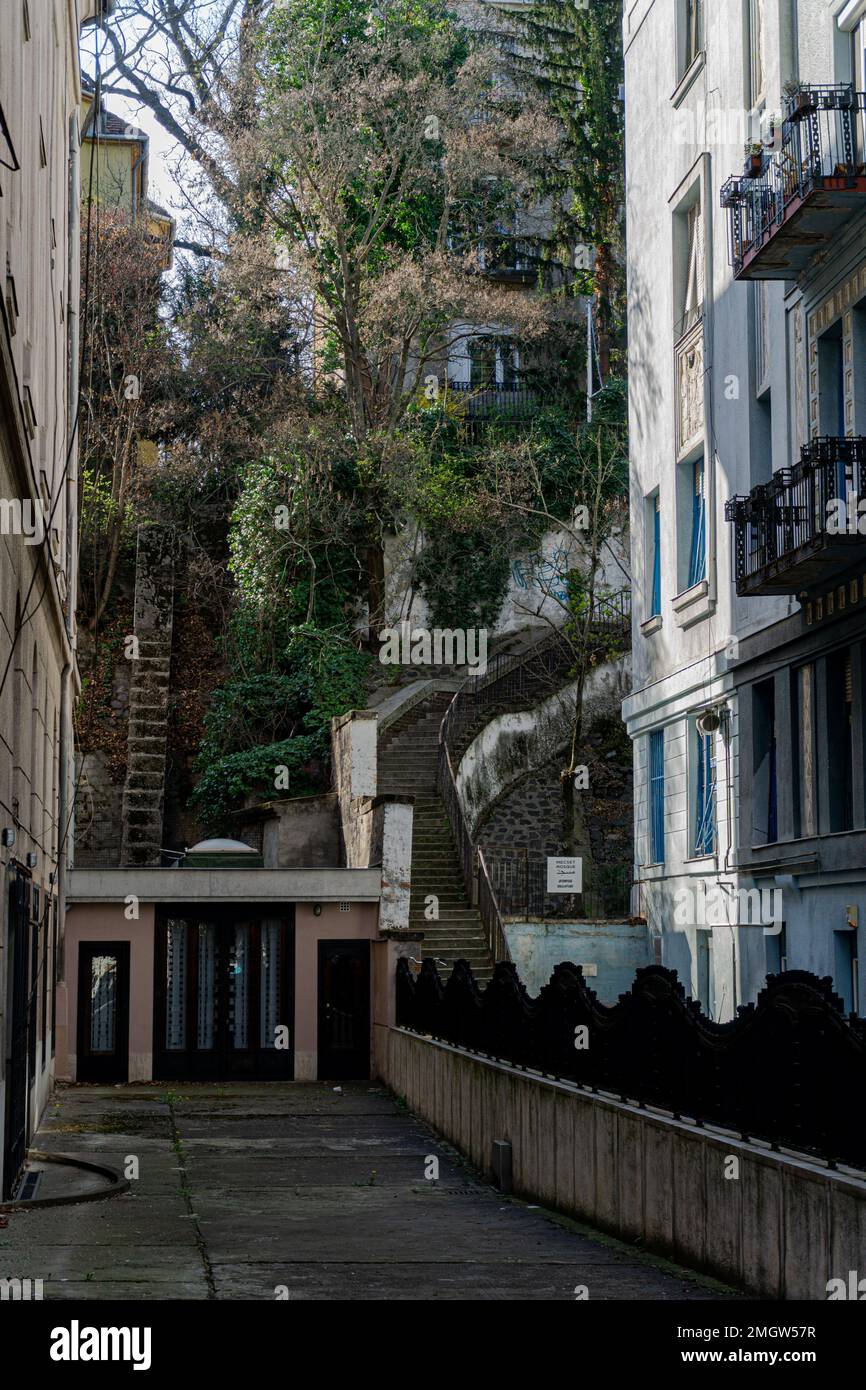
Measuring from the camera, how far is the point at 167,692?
36281 millimetres

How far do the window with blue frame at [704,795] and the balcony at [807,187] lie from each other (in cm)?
698

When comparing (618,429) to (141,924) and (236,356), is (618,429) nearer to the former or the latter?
(236,356)

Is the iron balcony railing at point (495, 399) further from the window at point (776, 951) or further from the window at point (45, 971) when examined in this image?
the window at point (45, 971)

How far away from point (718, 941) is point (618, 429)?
19.0m

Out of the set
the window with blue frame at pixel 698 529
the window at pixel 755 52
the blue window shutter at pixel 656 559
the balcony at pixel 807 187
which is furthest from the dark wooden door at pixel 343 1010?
the window at pixel 755 52

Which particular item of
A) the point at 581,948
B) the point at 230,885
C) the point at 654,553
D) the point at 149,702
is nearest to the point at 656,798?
the point at 581,948

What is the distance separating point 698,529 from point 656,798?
4392mm

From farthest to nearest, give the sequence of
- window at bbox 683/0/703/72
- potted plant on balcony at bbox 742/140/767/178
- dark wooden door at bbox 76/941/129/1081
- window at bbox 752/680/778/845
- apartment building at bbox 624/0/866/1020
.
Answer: dark wooden door at bbox 76/941/129/1081 < window at bbox 683/0/703/72 < window at bbox 752/680/778/845 < potted plant on balcony at bbox 742/140/767/178 < apartment building at bbox 624/0/866/1020

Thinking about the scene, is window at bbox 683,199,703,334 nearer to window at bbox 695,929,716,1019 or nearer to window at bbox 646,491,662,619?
window at bbox 646,491,662,619

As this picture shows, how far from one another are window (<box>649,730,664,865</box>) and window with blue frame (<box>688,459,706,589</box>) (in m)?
2.85

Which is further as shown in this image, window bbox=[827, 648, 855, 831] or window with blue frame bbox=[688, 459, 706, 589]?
window with blue frame bbox=[688, 459, 706, 589]

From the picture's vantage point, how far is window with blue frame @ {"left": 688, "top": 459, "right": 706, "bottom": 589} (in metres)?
24.1

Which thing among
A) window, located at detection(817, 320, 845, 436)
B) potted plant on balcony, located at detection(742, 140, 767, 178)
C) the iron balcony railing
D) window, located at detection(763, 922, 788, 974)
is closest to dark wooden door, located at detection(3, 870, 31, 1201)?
window, located at detection(763, 922, 788, 974)

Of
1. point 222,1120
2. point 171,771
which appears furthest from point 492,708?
point 222,1120
